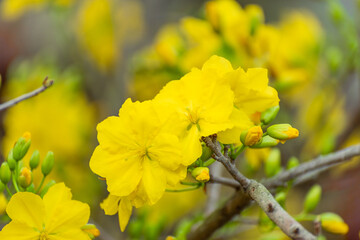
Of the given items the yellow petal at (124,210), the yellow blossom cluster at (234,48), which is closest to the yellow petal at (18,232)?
the yellow petal at (124,210)

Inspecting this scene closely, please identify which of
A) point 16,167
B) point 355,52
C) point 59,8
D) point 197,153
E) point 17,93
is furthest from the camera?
point 59,8

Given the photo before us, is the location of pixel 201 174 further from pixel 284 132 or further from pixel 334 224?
pixel 334 224

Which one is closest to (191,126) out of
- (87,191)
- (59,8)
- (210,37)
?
(210,37)

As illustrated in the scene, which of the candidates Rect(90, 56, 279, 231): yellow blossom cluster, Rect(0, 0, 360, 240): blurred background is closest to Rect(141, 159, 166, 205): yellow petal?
Rect(90, 56, 279, 231): yellow blossom cluster

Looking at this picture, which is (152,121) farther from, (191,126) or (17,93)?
→ (17,93)

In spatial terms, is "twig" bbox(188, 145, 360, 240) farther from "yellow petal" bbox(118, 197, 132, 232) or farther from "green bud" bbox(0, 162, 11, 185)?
"green bud" bbox(0, 162, 11, 185)

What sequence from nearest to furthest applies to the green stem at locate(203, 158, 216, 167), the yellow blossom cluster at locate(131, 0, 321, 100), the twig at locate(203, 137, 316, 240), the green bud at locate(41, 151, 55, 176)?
the twig at locate(203, 137, 316, 240) → the green stem at locate(203, 158, 216, 167) → the green bud at locate(41, 151, 55, 176) → the yellow blossom cluster at locate(131, 0, 321, 100)
